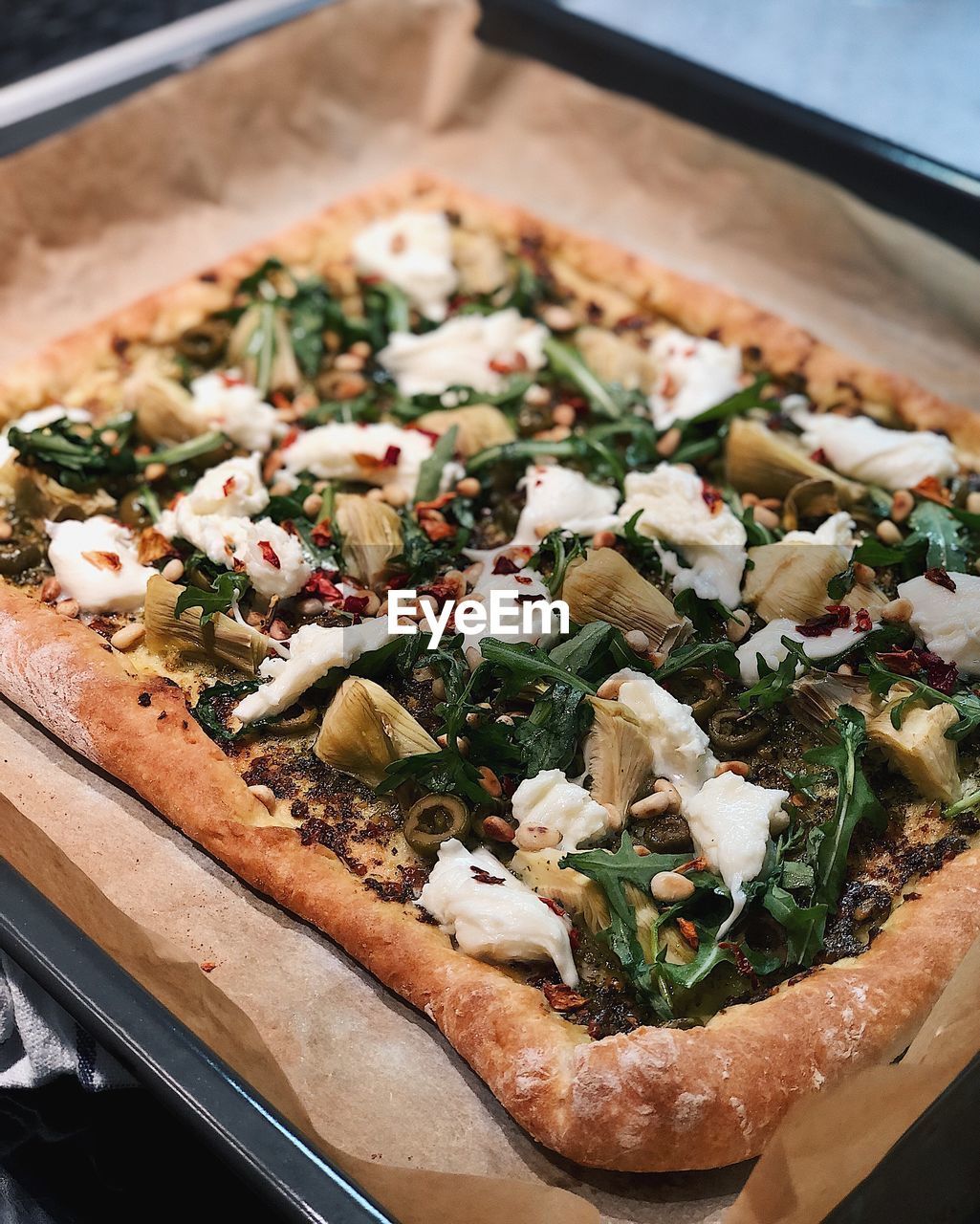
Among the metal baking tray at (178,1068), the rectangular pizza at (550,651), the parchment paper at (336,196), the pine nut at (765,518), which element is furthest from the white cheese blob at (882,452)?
the metal baking tray at (178,1068)

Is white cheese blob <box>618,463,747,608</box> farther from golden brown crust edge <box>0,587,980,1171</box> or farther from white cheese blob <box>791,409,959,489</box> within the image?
golden brown crust edge <box>0,587,980,1171</box>

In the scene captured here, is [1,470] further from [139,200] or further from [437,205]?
[437,205]

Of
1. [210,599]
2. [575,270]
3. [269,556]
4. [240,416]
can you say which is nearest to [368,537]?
[269,556]

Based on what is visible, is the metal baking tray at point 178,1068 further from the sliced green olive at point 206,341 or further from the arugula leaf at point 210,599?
the sliced green olive at point 206,341

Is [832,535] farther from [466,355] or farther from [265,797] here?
[265,797]

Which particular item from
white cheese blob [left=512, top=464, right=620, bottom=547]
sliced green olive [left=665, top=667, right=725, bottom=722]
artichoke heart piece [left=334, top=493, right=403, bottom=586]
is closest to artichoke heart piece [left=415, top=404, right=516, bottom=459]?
white cheese blob [left=512, top=464, right=620, bottom=547]

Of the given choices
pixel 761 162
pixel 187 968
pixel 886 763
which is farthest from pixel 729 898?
pixel 761 162
